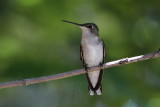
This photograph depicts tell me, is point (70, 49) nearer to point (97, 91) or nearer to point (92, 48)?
point (92, 48)

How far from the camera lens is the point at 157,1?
6598mm

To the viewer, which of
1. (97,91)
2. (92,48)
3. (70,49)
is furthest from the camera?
(70,49)

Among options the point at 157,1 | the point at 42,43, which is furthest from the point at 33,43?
the point at 157,1

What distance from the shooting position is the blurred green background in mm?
5648

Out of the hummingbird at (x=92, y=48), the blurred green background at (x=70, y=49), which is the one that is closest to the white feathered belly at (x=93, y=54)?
the hummingbird at (x=92, y=48)

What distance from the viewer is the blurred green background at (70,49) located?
5648 millimetres

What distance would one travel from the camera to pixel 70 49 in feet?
21.4

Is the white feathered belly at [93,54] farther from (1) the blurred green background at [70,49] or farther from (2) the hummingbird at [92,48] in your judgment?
(1) the blurred green background at [70,49]

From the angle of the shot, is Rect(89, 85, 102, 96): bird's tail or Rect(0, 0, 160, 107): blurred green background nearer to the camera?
Rect(0, 0, 160, 107): blurred green background

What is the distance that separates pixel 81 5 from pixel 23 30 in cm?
94

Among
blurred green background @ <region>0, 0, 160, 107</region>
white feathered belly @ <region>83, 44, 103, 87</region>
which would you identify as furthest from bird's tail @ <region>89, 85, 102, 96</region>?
white feathered belly @ <region>83, 44, 103, 87</region>

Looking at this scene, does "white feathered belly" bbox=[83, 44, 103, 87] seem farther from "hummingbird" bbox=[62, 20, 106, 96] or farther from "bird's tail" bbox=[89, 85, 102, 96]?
"bird's tail" bbox=[89, 85, 102, 96]

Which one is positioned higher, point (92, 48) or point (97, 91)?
point (92, 48)

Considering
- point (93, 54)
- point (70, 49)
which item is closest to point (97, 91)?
point (93, 54)
